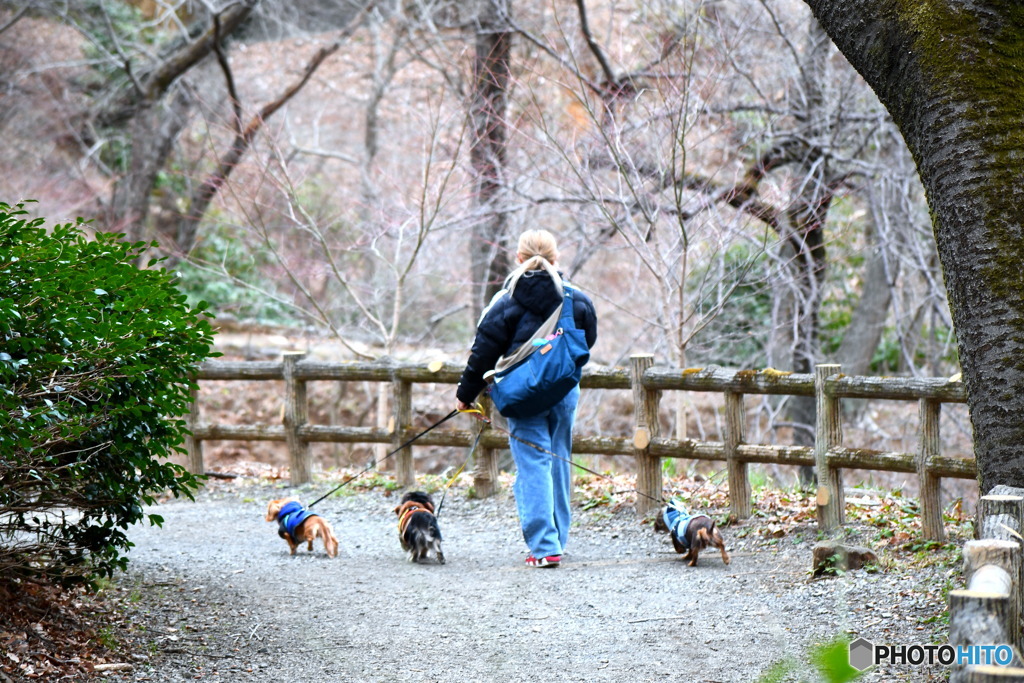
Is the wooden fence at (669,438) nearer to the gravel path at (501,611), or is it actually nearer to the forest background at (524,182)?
the gravel path at (501,611)

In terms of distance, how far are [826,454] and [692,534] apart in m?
1.20

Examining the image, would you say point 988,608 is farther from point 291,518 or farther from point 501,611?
point 291,518

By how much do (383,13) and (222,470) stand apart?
7.99 metres

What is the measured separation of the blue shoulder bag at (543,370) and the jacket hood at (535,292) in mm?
85

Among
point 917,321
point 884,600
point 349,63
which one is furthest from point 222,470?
point 349,63

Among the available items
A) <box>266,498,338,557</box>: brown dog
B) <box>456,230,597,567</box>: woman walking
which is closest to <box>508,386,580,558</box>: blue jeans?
<box>456,230,597,567</box>: woman walking

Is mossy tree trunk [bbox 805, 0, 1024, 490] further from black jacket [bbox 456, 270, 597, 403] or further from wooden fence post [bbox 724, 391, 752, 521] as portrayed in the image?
wooden fence post [bbox 724, 391, 752, 521]

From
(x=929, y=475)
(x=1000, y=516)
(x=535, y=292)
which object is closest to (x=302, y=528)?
(x=535, y=292)

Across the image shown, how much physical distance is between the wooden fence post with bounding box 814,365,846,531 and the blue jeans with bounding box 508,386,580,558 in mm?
1687

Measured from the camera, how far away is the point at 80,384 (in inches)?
163

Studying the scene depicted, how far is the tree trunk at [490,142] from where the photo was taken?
10016 millimetres

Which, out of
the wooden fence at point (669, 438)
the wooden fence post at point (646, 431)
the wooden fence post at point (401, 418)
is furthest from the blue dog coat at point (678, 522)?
the wooden fence post at point (401, 418)

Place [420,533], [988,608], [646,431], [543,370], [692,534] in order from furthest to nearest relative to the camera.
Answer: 1. [646,431]
2. [420,533]
3. [692,534]
4. [543,370]
5. [988,608]

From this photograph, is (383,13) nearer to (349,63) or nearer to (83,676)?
(349,63)
